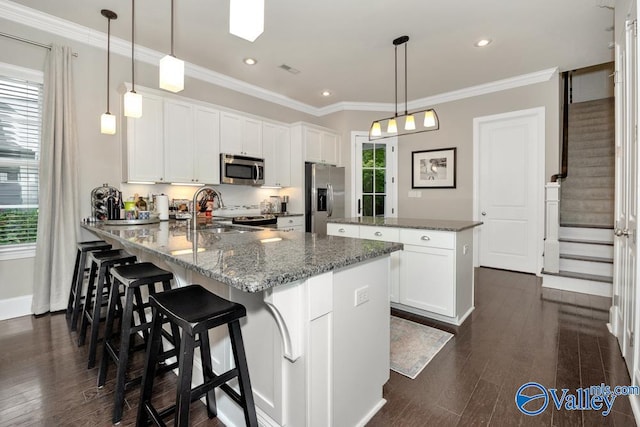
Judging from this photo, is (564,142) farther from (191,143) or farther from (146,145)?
(146,145)

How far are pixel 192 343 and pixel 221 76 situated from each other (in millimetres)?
4105

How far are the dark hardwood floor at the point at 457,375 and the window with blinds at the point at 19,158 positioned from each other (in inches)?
35.2

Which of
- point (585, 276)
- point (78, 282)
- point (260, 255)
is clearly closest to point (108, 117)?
point (78, 282)

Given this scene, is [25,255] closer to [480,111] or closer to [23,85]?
[23,85]

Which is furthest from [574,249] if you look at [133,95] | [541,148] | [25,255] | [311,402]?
[25,255]

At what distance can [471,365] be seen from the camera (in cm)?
209

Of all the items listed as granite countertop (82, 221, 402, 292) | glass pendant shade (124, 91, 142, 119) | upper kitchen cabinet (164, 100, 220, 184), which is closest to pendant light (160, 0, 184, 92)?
glass pendant shade (124, 91, 142, 119)

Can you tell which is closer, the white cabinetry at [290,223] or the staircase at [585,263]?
the staircase at [585,263]

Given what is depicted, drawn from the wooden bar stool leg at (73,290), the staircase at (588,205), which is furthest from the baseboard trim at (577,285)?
the wooden bar stool leg at (73,290)

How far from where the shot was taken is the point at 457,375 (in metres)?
1.98

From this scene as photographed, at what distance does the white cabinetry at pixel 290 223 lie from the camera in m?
4.61

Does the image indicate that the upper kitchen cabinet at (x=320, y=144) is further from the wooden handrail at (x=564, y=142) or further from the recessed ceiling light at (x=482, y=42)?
the wooden handrail at (x=564, y=142)

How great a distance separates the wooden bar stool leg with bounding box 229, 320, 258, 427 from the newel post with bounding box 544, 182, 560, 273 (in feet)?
13.2

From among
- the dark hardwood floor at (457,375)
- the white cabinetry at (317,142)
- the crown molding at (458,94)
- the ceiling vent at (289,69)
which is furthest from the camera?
the white cabinetry at (317,142)
